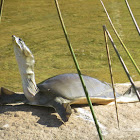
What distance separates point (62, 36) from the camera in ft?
21.7

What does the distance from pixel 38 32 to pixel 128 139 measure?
5.11 meters

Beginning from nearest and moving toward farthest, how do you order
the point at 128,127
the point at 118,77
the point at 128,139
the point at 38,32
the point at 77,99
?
the point at 128,139 < the point at 128,127 < the point at 77,99 < the point at 118,77 < the point at 38,32

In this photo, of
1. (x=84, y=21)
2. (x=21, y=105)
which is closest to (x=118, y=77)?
(x=21, y=105)

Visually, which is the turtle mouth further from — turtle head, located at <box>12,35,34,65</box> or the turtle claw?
the turtle claw

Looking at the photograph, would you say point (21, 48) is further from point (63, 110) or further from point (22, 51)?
point (63, 110)

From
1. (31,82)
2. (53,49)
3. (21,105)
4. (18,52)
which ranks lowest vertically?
(53,49)

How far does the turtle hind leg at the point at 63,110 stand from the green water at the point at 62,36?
1692 mm

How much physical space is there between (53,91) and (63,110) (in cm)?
28

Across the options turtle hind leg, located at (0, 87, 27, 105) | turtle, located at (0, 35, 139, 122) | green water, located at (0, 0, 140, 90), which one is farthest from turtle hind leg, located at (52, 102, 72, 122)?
green water, located at (0, 0, 140, 90)

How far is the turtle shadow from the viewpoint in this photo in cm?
248

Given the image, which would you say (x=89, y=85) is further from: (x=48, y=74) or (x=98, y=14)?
(x=98, y=14)

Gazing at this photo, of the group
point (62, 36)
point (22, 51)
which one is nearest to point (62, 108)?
point (22, 51)

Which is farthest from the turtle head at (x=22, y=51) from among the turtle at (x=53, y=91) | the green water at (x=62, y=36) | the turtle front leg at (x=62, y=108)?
the green water at (x=62, y=36)

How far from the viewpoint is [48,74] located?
4.65 m
